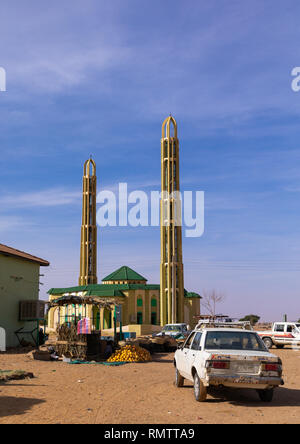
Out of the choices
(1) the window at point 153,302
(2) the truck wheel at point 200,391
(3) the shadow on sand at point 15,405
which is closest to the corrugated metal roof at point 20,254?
(3) the shadow on sand at point 15,405

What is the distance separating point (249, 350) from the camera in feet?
34.7

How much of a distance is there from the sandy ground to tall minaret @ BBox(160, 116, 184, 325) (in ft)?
149

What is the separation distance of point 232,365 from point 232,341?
1221mm

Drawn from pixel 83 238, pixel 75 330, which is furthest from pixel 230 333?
pixel 83 238

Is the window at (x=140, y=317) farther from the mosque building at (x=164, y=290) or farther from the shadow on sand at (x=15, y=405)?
the shadow on sand at (x=15, y=405)

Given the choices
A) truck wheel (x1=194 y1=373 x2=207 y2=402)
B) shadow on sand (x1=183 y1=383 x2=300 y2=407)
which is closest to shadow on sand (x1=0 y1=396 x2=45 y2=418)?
truck wheel (x1=194 y1=373 x2=207 y2=402)

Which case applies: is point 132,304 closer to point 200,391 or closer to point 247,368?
point 200,391

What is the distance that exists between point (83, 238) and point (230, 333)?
218 ft

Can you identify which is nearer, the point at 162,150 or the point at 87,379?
the point at 87,379

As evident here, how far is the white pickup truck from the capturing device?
95.6 ft

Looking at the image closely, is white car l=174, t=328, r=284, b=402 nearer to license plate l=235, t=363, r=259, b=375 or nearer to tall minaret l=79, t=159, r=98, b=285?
license plate l=235, t=363, r=259, b=375
